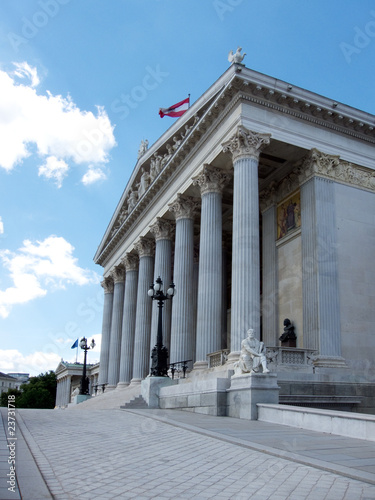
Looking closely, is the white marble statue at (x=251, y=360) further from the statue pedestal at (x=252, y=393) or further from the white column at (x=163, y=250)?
the white column at (x=163, y=250)

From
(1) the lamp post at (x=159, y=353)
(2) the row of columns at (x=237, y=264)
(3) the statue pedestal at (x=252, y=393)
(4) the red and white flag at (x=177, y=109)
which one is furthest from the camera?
(4) the red and white flag at (x=177, y=109)

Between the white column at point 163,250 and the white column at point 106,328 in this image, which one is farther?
the white column at point 106,328

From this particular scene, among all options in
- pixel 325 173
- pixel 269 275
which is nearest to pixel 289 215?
pixel 325 173

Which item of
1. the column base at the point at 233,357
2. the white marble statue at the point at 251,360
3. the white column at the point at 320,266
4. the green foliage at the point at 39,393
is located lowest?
the green foliage at the point at 39,393

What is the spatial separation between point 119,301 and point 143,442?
37182mm

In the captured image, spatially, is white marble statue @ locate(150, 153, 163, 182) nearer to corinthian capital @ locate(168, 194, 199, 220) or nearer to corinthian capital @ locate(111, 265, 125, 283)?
corinthian capital @ locate(168, 194, 199, 220)

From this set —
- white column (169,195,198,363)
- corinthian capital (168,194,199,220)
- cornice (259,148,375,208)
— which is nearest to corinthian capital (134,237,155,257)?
white column (169,195,198,363)

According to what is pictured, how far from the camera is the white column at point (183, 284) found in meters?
30.7

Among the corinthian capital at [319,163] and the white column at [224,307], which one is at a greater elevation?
the corinthian capital at [319,163]

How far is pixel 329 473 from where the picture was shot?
7.80m

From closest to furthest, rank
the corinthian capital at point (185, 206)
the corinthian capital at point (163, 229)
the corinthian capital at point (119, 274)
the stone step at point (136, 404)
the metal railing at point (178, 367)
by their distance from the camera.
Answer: the stone step at point (136, 404)
the metal railing at point (178, 367)
the corinthian capital at point (185, 206)
the corinthian capital at point (163, 229)
the corinthian capital at point (119, 274)

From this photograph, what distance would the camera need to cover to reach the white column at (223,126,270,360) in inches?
925

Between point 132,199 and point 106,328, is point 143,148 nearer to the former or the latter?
point 132,199

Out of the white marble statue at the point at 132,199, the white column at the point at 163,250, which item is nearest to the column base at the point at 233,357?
the white column at the point at 163,250
